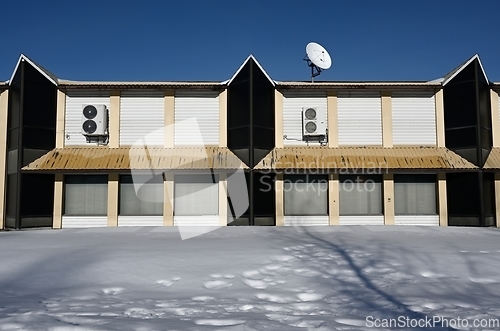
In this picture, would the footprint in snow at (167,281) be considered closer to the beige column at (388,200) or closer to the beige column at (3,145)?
the beige column at (388,200)

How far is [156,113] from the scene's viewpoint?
18203 millimetres

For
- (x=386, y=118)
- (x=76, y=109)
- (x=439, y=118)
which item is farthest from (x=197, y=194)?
(x=439, y=118)

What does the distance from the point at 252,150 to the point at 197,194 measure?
3948mm

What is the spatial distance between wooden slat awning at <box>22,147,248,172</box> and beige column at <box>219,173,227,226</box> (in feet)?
3.78

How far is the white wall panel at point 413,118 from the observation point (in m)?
18.3

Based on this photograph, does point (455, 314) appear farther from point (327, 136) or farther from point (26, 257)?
point (327, 136)

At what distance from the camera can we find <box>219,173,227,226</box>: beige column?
17750 millimetres

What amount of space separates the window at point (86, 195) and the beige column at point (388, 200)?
15.3 meters

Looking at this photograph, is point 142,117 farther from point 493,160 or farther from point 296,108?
point 493,160

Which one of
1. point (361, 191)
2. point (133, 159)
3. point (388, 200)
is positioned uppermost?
point (133, 159)

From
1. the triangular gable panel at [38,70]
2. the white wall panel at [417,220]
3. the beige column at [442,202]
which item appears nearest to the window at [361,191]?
the white wall panel at [417,220]

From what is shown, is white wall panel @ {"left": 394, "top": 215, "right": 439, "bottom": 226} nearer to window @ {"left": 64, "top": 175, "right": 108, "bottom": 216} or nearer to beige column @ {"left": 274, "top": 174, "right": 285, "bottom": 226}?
beige column @ {"left": 274, "top": 174, "right": 285, "bottom": 226}

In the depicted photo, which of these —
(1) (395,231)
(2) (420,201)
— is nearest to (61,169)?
(1) (395,231)

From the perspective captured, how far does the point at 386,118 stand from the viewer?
59.9ft
